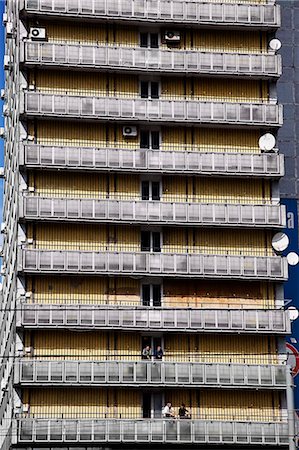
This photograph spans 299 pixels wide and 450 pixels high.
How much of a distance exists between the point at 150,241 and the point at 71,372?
898cm

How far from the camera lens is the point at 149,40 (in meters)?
82.8

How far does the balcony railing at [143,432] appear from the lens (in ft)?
247

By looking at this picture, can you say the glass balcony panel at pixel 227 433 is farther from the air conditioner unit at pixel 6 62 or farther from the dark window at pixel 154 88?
the air conditioner unit at pixel 6 62

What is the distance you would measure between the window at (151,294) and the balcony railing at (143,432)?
674cm

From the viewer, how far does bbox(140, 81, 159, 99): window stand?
269 ft

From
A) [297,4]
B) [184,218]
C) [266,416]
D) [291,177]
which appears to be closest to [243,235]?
[184,218]

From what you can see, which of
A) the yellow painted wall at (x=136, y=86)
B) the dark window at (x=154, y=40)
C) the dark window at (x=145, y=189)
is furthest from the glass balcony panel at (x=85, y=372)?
the dark window at (x=154, y=40)

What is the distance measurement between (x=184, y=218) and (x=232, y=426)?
11722 mm

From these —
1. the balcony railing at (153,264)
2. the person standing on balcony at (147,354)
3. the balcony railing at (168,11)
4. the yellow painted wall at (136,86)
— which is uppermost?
the balcony railing at (168,11)

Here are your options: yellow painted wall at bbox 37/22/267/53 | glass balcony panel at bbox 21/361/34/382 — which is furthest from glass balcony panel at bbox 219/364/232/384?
yellow painted wall at bbox 37/22/267/53

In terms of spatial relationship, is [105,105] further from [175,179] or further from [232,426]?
[232,426]

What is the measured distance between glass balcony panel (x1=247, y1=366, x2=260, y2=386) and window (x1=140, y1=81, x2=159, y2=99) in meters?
16.6

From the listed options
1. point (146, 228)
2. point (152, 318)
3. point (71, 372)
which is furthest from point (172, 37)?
point (71, 372)

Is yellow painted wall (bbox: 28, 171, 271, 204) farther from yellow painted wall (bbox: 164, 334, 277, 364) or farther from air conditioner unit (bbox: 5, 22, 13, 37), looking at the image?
air conditioner unit (bbox: 5, 22, 13, 37)
